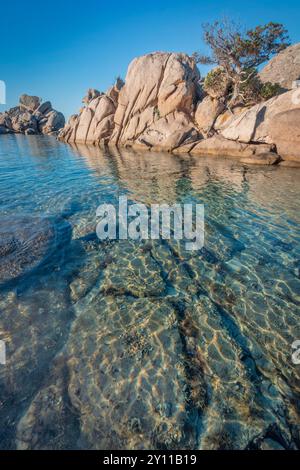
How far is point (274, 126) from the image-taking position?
18.9 meters

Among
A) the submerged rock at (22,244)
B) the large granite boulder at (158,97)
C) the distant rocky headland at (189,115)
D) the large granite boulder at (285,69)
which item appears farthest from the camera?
the large granite boulder at (285,69)

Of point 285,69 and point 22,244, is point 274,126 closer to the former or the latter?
point 285,69

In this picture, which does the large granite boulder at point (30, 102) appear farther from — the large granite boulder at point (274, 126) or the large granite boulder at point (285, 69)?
the large granite boulder at point (274, 126)

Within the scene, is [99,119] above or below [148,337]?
above

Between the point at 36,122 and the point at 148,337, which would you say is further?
the point at 36,122

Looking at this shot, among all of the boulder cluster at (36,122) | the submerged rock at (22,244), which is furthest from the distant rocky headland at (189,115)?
the boulder cluster at (36,122)

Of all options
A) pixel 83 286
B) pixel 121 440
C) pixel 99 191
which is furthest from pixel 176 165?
pixel 121 440

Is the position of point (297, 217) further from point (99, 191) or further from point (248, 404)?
point (99, 191)

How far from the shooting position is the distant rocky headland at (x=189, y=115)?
20.4m

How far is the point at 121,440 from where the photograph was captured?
287cm

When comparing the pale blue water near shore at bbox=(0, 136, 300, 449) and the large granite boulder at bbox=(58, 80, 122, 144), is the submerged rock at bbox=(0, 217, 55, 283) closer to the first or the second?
the pale blue water near shore at bbox=(0, 136, 300, 449)

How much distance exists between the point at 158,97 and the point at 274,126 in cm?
1853

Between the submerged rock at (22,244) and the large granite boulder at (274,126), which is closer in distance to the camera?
the submerged rock at (22,244)

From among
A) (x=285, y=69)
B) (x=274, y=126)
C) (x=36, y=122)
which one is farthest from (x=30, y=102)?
(x=274, y=126)
